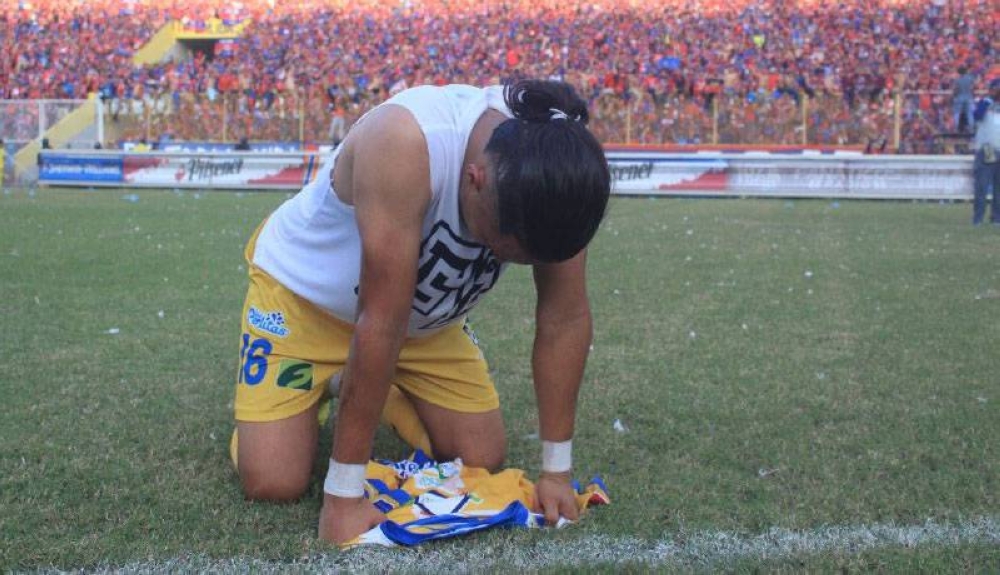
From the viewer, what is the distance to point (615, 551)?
260 cm

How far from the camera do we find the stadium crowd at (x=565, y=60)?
2139 cm

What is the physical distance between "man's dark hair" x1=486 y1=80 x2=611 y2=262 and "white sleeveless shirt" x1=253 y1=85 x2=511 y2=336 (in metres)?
0.19

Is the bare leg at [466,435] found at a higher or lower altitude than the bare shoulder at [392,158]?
lower

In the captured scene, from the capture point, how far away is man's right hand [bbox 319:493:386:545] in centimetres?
263

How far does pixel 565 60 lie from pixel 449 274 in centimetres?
2672

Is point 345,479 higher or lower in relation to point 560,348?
lower

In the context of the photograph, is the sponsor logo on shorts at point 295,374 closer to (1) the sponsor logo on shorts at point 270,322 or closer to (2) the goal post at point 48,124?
(1) the sponsor logo on shorts at point 270,322

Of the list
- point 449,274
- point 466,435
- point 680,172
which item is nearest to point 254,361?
point 466,435

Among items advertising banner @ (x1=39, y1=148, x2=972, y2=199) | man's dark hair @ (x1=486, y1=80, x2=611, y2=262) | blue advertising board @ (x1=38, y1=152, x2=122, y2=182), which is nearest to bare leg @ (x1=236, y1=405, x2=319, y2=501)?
man's dark hair @ (x1=486, y1=80, x2=611, y2=262)

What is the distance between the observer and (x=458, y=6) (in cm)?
3431

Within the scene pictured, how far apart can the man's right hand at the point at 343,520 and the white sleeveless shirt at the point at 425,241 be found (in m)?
0.58

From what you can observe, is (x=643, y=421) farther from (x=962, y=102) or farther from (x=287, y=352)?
(x=962, y=102)

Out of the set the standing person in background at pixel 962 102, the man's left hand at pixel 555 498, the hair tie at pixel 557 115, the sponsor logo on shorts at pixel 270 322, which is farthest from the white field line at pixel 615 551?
the standing person in background at pixel 962 102

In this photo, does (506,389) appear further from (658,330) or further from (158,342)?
(158,342)
